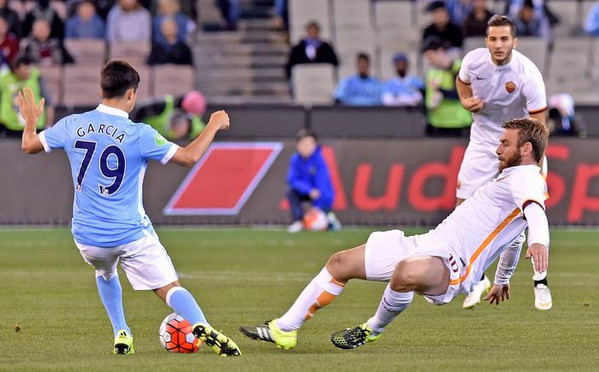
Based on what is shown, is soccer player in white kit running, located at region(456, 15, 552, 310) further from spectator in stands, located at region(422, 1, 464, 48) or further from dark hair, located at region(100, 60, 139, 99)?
spectator in stands, located at region(422, 1, 464, 48)

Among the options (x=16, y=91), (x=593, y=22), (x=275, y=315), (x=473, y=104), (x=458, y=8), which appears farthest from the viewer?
(x=458, y=8)

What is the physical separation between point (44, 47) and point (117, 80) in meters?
16.5

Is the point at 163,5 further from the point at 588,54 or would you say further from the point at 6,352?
the point at 6,352

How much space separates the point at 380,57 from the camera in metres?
27.1

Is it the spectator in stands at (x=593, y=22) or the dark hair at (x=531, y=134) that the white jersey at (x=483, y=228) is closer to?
the dark hair at (x=531, y=134)

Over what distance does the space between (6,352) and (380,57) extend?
60.4 feet

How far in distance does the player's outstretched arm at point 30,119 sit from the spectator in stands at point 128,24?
17.5 meters

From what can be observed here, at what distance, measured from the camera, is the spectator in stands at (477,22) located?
25.9 metres

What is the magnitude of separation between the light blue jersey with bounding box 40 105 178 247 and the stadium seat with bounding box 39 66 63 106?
16459mm

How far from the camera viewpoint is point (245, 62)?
2770 centimetres

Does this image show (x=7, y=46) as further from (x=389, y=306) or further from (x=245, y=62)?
(x=389, y=306)

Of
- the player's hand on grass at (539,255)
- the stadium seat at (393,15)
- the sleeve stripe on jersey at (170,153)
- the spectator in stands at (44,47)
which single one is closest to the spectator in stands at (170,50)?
the spectator in stands at (44,47)

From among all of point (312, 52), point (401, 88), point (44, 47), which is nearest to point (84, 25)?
point (44, 47)

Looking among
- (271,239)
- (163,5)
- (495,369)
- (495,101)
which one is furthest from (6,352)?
(163,5)
